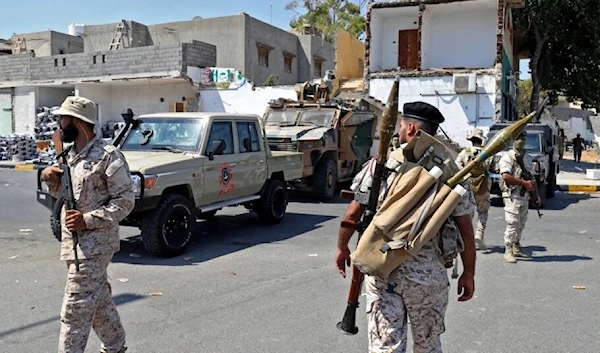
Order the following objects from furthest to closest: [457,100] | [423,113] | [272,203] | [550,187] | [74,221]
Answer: [457,100], [550,187], [272,203], [74,221], [423,113]

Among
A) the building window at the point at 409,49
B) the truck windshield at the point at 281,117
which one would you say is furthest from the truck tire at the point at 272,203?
the building window at the point at 409,49

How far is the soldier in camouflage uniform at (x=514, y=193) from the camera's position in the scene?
675 cm

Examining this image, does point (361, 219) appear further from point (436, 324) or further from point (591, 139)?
point (591, 139)

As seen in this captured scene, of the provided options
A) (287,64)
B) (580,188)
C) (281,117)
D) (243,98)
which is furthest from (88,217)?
(287,64)

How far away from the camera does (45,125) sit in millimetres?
22656

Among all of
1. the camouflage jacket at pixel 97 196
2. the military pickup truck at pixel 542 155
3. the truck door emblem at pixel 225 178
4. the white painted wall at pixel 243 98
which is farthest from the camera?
the white painted wall at pixel 243 98

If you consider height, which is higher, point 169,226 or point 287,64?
point 287,64

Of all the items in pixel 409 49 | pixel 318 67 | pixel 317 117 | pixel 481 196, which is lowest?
pixel 481 196

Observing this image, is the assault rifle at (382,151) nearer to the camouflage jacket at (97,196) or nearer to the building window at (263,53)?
the camouflage jacket at (97,196)

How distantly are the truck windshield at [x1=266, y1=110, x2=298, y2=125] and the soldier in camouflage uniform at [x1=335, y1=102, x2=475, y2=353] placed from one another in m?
10.0

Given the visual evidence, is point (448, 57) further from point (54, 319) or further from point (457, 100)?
point (54, 319)

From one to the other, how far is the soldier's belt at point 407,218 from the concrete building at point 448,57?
16417 millimetres

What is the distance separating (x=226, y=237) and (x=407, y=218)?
5751 millimetres

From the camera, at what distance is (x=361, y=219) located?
296cm
